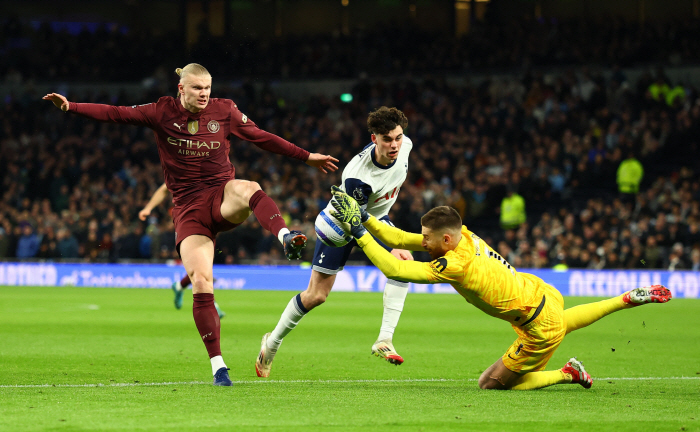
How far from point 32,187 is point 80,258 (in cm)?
448

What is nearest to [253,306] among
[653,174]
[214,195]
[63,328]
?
[63,328]

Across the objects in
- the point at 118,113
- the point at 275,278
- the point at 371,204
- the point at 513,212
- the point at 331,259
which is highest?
the point at 118,113

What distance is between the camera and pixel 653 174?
2312cm

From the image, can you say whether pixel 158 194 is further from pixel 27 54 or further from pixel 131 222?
pixel 27 54

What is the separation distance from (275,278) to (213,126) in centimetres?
1493

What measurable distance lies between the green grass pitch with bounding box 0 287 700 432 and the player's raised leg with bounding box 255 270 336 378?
0.67 ft

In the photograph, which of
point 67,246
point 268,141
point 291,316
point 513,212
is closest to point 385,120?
point 268,141

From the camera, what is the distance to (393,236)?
21.1 feet

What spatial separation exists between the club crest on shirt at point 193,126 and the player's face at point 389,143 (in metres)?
1.55

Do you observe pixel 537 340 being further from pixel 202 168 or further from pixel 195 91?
pixel 195 91

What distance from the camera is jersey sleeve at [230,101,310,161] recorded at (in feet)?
22.9

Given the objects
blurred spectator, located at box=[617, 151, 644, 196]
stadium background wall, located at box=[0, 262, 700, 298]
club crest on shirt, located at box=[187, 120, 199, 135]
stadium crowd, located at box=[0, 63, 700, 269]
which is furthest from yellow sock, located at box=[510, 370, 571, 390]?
blurred spectator, located at box=[617, 151, 644, 196]

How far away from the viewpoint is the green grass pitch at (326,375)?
16.7ft

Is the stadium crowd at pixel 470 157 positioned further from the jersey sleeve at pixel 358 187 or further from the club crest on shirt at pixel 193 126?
the club crest on shirt at pixel 193 126
